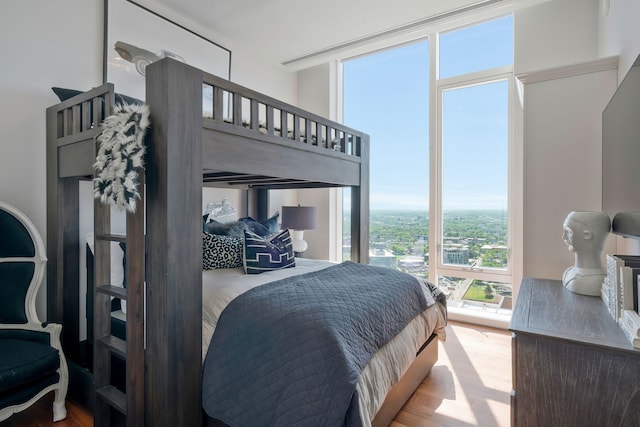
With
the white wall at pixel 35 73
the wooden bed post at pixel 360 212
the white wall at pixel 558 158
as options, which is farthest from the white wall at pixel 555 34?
the white wall at pixel 35 73

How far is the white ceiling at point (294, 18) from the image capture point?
284 cm

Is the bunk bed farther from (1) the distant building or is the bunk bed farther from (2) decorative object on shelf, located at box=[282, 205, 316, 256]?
(1) the distant building

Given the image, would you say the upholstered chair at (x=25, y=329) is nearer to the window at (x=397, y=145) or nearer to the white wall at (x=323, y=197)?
the white wall at (x=323, y=197)

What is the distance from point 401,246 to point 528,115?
183 centimetres

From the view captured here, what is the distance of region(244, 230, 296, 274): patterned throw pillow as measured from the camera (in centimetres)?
211

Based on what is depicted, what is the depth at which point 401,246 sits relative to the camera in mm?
3734

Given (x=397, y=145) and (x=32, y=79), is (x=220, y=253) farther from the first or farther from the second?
(x=397, y=145)

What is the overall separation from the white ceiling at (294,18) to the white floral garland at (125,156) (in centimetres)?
197

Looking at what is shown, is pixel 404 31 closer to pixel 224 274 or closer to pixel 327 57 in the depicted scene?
pixel 327 57

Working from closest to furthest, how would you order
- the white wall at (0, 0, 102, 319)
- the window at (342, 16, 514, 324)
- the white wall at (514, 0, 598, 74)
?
the white wall at (0, 0, 102, 319), the white wall at (514, 0, 598, 74), the window at (342, 16, 514, 324)

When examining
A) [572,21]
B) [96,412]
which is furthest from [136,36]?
[572,21]

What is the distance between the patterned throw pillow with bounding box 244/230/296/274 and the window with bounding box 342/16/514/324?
178 cm

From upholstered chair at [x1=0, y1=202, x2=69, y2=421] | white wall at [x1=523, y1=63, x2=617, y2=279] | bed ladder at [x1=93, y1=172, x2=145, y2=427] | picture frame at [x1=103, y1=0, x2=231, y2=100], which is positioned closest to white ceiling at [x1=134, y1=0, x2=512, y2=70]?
picture frame at [x1=103, y1=0, x2=231, y2=100]

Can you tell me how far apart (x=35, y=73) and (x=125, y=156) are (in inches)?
57.1
